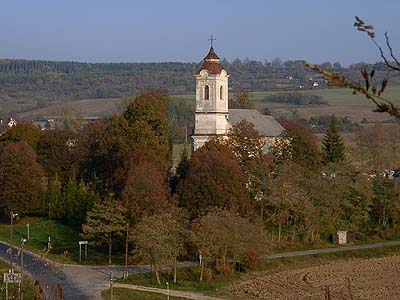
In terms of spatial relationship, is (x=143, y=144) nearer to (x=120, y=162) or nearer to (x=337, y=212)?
(x=120, y=162)

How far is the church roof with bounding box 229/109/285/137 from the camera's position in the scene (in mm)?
50500

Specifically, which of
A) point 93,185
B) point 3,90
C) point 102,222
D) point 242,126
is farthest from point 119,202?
point 3,90

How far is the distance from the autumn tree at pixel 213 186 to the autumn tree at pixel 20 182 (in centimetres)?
841

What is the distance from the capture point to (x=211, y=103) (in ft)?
160

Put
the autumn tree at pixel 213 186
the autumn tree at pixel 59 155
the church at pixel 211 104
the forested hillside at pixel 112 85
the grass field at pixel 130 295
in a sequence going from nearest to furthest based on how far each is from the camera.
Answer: the grass field at pixel 130 295 < the autumn tree at pixel 213 186 < the autumn tree at pixel 59 155 < the church at pixel 211 104 < the forested hillside at pixel 112 85

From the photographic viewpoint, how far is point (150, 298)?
27344 mm

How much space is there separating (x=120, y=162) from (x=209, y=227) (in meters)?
11.0

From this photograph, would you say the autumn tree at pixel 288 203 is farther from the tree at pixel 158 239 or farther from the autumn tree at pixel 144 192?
the tree at pixel 158 239

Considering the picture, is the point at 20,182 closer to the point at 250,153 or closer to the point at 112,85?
the point at 250,153

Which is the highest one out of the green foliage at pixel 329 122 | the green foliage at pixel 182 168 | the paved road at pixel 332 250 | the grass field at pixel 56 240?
the green foliage at pixel 182 168

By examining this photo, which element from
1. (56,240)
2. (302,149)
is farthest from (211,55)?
(56,240)

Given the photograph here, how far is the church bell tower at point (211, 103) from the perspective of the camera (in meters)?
48.6

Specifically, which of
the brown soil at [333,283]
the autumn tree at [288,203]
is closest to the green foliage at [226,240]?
the brown soil at [333,283]

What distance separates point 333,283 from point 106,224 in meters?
9.93
